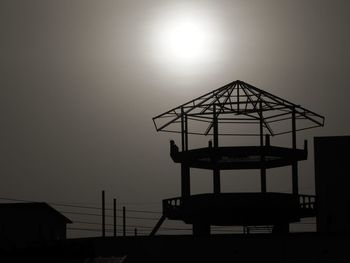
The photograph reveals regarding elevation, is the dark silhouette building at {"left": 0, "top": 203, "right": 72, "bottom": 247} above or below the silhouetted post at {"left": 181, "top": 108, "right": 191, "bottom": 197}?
below

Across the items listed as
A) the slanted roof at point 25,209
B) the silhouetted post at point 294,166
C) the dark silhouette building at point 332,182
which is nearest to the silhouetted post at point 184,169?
the silhouetted post at point 294,166

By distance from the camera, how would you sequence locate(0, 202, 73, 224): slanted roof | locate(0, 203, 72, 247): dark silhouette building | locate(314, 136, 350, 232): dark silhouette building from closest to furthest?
locate(314, 136, 350, 232): dark silhouette building < locate(0, 203, 72, 247): dark silhouette building < locate(0, 202, 73, 224): slanted roof

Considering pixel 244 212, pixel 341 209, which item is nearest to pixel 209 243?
pixel 244 212

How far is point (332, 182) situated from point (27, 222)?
2717 cm

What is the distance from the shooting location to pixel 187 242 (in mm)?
41000

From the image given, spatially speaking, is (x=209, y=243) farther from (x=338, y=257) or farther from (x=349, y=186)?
(x=349, y=186)

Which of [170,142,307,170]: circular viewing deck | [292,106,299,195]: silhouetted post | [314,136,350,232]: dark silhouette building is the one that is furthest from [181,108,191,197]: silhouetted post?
[314,136,350,232]: dark silhouette building

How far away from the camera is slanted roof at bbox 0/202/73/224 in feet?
198

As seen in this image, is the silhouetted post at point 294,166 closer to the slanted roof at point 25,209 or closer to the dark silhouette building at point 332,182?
the dark silhouette building at point 332,182

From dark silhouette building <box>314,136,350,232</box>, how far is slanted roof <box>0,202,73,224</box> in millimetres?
25888

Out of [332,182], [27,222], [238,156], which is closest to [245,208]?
[238,156]

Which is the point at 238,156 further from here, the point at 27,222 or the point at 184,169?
the point at 27,222

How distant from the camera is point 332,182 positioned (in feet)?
169

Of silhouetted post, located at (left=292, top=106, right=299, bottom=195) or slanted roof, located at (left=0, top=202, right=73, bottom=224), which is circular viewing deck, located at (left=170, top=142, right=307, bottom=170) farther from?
slanted roof, located at (left=0, top=202, right=73, bottom=224)
